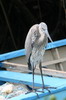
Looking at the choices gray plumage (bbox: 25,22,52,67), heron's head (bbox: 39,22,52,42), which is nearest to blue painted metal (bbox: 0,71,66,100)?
gray plumage (bbox: 25,22,52,67)

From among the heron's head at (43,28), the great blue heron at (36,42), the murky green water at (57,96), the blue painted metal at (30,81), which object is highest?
the heron's head at (43,28)

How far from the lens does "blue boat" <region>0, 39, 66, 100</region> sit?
3451 millimetres

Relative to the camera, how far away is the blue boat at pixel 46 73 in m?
3.45

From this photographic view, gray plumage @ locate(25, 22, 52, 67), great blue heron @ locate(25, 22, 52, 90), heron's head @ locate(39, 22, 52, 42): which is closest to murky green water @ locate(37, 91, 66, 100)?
great blue heron @ locate(25, 22, 52, 90)

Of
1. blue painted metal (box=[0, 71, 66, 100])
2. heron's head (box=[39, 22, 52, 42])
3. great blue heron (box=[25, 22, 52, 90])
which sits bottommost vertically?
blue painted metal (box=[0, 71, 66, 100])

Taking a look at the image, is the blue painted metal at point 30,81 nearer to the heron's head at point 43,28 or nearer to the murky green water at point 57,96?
the murky green water at point 57,96

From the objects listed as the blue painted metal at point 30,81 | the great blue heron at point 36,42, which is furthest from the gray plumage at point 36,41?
the blue painted metal at point 30,81

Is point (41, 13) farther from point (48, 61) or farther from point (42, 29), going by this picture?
point (42, 29)

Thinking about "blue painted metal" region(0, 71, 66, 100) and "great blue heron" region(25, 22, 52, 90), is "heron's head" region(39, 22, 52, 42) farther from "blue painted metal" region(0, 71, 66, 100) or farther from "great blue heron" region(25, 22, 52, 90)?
"blue painted metal" region(0, 71, 66, 100)

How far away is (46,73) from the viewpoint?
14.0ft

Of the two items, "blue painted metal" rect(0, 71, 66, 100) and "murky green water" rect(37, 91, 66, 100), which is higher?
"blue painted metal" rect(0, 71, 66, 100)

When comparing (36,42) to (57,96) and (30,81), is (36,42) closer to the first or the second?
(57,96)

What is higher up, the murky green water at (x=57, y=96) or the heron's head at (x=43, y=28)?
the heron's head at (x=43, y=28)

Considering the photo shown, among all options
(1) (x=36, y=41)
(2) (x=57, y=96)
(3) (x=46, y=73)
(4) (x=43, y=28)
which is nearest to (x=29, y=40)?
(1) (x=36, y=41)
